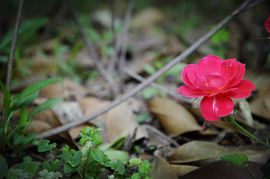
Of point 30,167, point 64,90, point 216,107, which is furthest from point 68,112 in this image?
point 216,107

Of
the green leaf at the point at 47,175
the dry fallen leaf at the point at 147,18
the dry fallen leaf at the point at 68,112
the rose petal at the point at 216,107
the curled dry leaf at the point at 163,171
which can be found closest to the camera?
the rose petal at the point at 216,107

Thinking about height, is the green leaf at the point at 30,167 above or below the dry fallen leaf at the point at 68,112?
below

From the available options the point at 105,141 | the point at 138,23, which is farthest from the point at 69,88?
the point at 138,23

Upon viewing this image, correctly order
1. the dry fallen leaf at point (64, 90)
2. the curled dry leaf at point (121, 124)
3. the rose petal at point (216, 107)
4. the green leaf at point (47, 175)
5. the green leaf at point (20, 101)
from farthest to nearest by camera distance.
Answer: the dry fallen leaf at point (64, 90)
the curled dry leaf at point (121, 124)
the green leaf at point (20, 101)
the green leaf at point (47, 175)
the rose petal at point (216, 107)

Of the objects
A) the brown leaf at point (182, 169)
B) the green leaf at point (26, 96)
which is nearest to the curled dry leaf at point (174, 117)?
the brown leaf at point (182, 169)

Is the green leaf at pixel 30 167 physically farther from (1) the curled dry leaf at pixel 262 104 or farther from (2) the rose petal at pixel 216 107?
(1) the curled dry leaf at pixel 262 104

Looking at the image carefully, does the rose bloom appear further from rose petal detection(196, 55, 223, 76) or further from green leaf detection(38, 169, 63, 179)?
green leaf detection(38, 169, 63, 179)

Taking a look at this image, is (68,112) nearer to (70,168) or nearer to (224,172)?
(70,168)

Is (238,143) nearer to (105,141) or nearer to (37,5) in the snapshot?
(105,141)

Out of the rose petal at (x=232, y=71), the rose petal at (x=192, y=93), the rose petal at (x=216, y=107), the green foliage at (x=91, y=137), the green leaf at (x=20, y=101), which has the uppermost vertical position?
the rose petal at (x=232, y=71)

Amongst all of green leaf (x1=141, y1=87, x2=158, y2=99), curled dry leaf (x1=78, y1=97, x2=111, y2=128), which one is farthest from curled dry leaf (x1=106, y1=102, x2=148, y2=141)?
green leaf (x1=141, y1=87, x2=158, y2=99)
